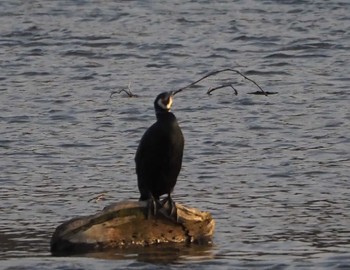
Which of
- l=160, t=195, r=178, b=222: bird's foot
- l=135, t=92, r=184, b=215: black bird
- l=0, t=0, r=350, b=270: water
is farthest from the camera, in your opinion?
l=0, t=0, r=350, b=270: water

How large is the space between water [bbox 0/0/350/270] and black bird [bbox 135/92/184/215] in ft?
1.34

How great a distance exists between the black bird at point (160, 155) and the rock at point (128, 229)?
0.34ft

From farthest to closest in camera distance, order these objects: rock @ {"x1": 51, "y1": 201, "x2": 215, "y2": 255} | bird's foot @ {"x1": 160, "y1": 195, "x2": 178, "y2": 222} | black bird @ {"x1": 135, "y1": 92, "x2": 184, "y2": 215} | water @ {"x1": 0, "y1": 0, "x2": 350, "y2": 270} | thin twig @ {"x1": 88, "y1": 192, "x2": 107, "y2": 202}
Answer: thin twig @ {"x1": 88, "y1": 192, "x2": 107, "y2": 202}, water @ {"x1": 0, "y1": 0, "x2": 350, "y2": 270}, bird's foot @ {"x1": 160, "y1": 195, "x2": 178, "y2": 222}, black bird @ {"x1": 135, "y1": 92, "x2": 184, "y2": 215}, rock @ {"x1": 51, "y1": 201, "x2": 215, "y2": 255}

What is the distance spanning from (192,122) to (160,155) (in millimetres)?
4850

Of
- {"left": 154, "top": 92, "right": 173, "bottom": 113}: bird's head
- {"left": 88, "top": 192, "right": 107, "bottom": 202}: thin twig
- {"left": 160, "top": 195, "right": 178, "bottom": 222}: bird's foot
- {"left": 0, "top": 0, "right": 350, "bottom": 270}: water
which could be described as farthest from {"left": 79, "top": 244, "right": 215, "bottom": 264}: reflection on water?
{"left": 88, "top": 192, "right": 107, "bottom": 202}: thin twig

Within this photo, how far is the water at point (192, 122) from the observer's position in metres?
9.46

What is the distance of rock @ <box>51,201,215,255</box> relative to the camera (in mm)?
8922

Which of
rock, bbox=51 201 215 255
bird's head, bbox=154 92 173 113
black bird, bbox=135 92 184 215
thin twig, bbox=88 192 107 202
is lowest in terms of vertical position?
thin twig, bbox=88 192 107 202

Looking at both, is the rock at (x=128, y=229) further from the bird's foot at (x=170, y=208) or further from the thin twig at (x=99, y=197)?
the thin twig at (x=99, y=197)

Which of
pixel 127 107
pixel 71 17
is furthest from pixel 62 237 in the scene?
pixel 71 17

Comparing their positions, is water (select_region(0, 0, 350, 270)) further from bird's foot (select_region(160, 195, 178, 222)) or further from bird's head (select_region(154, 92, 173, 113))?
bird's head (select_region(154, 92, 173, 113))

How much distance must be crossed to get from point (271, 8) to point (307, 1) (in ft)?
2.54

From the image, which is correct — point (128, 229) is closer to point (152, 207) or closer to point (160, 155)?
point (152, 207)

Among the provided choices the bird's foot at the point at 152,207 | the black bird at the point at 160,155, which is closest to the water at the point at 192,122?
the bird's foot at the point at 152,207
